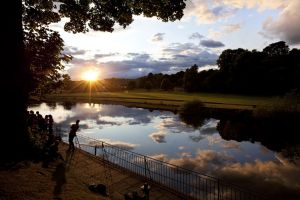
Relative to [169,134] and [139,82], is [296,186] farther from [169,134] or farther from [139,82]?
[139,82]

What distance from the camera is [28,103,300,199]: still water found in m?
22.4

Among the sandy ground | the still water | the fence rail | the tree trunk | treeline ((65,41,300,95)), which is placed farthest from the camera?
treeline ((65,41,300,95))

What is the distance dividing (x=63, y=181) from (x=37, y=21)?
11.0m

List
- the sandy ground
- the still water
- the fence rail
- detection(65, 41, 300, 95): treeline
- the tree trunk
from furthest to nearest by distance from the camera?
1. detection(65, 41, 300, 95): treeline
2. the still water
3. the fence rail
4. the tree trunk
5. the sandy ground

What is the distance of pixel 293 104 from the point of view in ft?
142

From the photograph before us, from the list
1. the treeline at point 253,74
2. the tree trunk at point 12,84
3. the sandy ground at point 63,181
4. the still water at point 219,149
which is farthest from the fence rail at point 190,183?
the treeline at point 253,74

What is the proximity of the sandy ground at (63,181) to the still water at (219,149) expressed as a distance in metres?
8.20

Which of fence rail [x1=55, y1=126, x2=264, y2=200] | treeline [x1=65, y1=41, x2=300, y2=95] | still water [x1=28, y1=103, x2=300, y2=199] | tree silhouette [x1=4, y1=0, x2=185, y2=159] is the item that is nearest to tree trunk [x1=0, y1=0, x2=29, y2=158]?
tree silhouette [x1=4, y1=0, x2=185, y2=159]

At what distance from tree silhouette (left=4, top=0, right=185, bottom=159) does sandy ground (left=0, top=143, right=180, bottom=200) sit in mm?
1834

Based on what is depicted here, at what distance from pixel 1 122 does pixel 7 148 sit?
120cm

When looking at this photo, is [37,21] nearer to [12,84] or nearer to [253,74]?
[12,84]

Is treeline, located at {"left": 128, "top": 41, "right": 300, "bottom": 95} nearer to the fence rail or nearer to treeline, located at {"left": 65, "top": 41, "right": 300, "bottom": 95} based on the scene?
treeline, located at {"left": 65, "top": 41, "right": 300, "bottom": 95}

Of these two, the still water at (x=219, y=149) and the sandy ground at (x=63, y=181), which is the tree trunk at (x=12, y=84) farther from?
the still water at (x=219, y=149)

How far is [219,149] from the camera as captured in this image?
32.0 metres
